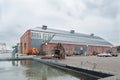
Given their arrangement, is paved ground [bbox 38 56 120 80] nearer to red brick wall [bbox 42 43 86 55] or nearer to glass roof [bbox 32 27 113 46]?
red brick wall [bbox 42 43 86 55]

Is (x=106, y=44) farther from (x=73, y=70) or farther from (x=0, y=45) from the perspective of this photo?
(x=0, y=45)

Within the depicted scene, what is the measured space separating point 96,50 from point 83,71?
56034mm

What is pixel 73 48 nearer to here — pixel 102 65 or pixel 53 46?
pixel 53 46

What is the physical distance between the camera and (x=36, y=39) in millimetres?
59344

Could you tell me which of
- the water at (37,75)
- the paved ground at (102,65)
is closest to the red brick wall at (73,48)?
the paved ground at (102,65)

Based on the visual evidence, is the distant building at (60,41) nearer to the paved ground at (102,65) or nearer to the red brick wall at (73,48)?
the red brick wall at (73,48)

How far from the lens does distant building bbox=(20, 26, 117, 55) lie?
58000 mm

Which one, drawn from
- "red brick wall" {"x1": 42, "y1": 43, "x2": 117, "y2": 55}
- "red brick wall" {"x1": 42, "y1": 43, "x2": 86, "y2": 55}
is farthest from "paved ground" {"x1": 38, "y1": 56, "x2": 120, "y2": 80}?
"red brick wall" {"x1": 42, "y1": 43, "x2": 117, "y2": 55}

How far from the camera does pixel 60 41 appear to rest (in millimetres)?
59938

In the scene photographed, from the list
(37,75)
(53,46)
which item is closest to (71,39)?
(53,46)

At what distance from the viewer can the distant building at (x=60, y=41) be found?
58000 mm

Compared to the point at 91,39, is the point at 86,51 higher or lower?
lower

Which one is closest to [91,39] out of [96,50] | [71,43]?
[96,50]

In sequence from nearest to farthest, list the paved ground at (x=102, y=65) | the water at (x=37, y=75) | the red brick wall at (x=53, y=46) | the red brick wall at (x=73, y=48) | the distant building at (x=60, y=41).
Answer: the paved ground at (x=102, y=65)
the water at (x=37, y=75)
the red brick wall at (x=53, y=46)
the red brick wall at (x=73, y=48)
the distant building at (x=60, y=41)
